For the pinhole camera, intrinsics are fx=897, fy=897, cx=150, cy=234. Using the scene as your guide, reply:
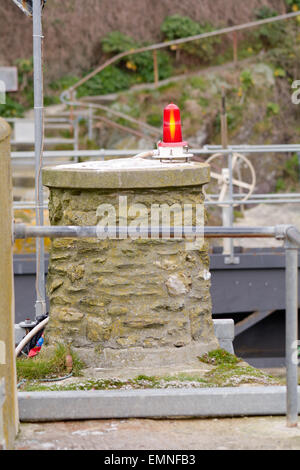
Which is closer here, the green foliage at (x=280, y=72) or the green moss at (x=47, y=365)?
the green moss at (x=47, y=365)

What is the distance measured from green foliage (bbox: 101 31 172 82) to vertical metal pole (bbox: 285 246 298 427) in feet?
52.9

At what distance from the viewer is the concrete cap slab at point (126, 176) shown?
15.5ft

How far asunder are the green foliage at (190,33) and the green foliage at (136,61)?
1.86ft

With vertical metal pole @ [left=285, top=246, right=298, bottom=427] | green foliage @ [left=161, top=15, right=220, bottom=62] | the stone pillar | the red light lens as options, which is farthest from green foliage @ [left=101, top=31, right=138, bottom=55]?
vertical metal pole @ [left=285, top=246, right=298, bottom=427]

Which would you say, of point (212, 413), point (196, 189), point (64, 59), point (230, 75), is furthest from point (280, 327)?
point (64, 59)

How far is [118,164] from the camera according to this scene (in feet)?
16.4

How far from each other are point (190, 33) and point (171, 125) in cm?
1515

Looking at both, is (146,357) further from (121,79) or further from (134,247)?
(121,79)

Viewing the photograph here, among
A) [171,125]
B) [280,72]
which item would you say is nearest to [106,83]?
[280,72]

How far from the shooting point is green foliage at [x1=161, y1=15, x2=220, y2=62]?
19594 mm

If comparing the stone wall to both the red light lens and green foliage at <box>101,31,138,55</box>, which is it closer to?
the red light lens

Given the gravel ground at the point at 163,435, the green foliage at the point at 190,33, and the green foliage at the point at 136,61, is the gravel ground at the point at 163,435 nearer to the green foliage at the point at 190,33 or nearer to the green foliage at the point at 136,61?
the green foliage at the point at 136,61

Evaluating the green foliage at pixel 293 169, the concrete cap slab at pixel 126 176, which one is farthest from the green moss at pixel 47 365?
the green foliage at pixel 293 169

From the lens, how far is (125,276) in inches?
188
